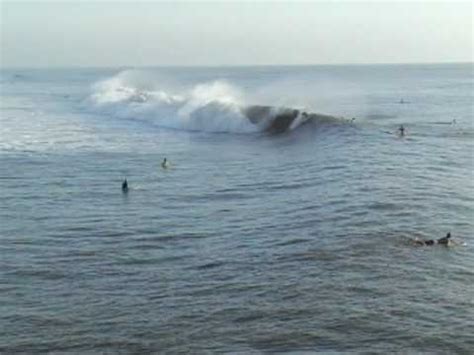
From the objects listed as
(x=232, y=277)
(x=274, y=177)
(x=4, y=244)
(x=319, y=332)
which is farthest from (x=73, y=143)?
(x=319, y=332)

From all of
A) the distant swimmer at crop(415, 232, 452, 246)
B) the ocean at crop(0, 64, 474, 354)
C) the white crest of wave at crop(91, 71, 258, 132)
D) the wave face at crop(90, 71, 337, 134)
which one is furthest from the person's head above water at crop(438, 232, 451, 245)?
the white crest of wave at crop(91, 71, 258, 132)

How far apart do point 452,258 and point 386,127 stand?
37.5 m

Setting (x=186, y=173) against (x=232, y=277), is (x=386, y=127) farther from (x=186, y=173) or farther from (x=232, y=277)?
(x=232, y=277)

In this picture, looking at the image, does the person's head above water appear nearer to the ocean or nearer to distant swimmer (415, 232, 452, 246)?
distant swimmer (415, 232, 452, 246)

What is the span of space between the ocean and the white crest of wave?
48.8ft

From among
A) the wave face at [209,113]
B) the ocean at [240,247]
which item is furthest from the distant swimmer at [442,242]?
the wave face at [209,113]

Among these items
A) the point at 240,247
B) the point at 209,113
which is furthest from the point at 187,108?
the point at 240,247

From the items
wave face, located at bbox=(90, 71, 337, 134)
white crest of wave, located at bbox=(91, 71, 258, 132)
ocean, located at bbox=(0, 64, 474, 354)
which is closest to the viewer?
ocean, located at bbox=(0, 64, 474, 354)

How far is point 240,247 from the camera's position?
26.0 meters

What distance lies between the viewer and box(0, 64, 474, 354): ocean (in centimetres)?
1861

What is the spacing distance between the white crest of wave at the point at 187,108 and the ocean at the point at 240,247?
48.8ft

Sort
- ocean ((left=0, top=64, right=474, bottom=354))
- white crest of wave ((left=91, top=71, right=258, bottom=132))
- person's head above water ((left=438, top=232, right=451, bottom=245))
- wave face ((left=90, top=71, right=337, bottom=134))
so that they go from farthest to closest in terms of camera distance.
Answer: white crest of wave ((left=91, top=71, right=258, bottom=132))
wave face ((left=90, top=71, right=337, bottom=134))
person's head above water ((left=438, top=232, right=451, bottom=245))
ocean ((left=0, top=64, right=474, bottom=354))

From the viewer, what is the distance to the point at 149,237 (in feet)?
90.2

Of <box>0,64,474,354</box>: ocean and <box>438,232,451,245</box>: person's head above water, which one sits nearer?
<box>0,64,474,354</box>: ocean
